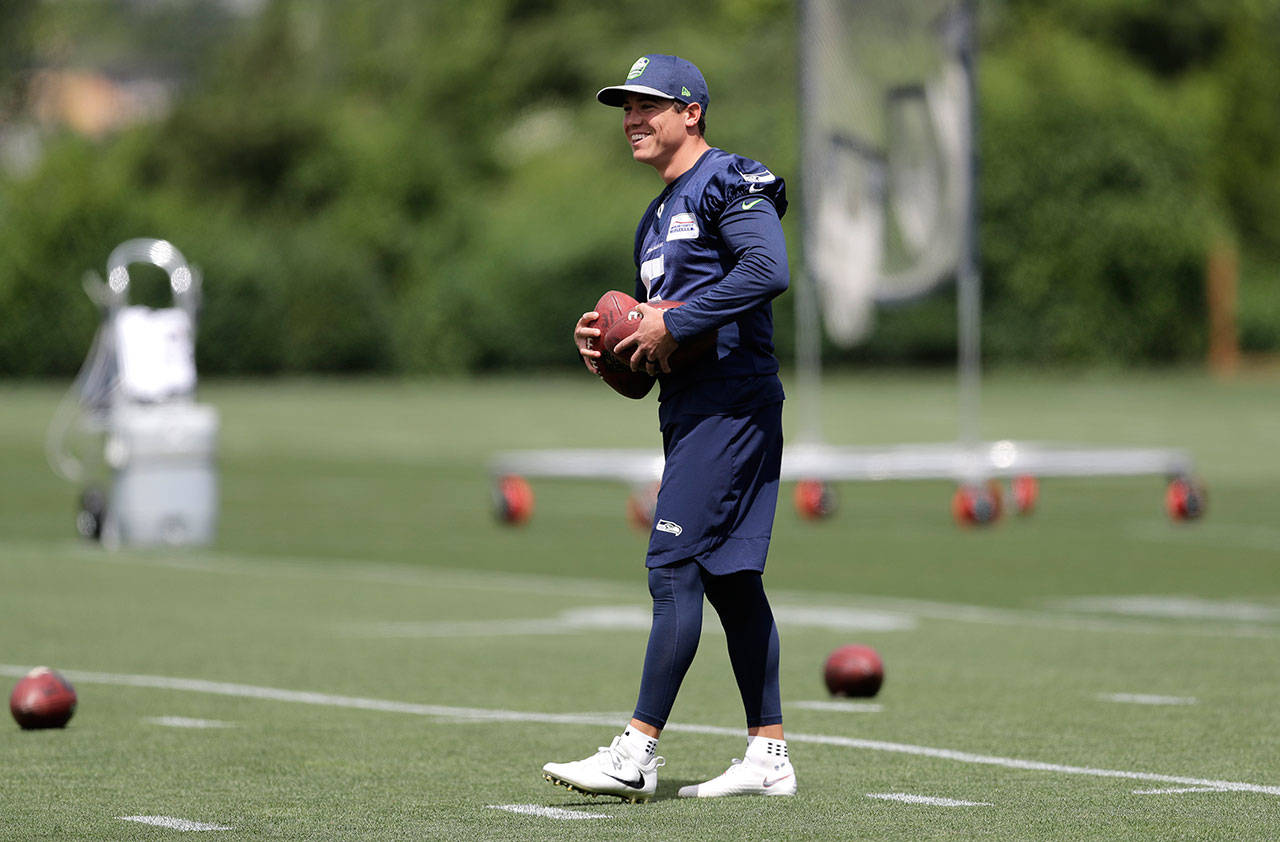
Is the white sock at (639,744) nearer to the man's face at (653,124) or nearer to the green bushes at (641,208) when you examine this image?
the man's face at (653,124)

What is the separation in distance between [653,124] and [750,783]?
6.62 feet

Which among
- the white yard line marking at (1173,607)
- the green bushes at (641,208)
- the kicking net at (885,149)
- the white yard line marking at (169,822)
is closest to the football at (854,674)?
the white yard line marking at (169,822)

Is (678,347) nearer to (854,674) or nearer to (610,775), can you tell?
(610,775)

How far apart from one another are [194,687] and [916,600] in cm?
538

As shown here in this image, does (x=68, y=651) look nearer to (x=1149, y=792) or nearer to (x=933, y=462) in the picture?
(x=1149, y=792)

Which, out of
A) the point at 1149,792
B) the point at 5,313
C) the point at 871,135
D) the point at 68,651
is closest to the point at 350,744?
the point at 1149,792

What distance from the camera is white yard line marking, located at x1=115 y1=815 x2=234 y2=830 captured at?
6.69 m

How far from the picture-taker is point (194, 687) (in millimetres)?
10312

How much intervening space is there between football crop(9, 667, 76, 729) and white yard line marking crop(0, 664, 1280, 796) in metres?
1.18

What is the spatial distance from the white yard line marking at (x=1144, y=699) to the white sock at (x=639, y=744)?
320 centimetres

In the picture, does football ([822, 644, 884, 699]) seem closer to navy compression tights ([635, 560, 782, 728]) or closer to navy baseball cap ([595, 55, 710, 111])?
navy compression tights ([635, 560, 782, 728])

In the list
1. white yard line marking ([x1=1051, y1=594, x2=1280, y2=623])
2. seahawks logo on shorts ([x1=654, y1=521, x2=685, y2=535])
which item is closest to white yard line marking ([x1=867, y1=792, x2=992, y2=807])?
seahawks logo on shorts ([x1=654, y1=521, x2=685, y2=535])

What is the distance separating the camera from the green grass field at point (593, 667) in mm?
7066

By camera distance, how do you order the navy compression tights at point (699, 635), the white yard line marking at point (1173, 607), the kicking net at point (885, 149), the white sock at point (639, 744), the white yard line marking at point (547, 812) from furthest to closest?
the kicking net at point (885, 149)
the white yard line marking at point (1173, 607)
the navy compression tights at point (699, 635)
the white sock at point (639, 744)
the white yard line marking at point (547, 812)
